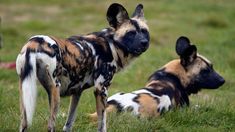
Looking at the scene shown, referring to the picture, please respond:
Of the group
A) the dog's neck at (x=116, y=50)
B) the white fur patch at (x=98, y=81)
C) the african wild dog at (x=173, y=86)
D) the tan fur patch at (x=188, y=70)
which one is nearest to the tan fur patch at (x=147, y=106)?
the african wild dog at (x=173, y=86)

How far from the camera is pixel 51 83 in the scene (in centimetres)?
460

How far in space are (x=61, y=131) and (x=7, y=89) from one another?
2.04 meters

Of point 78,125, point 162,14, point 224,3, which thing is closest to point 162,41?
point 162,14

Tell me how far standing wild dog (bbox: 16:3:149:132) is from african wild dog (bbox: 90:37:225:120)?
2.50 feet

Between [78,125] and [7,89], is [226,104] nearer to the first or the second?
[78,125]

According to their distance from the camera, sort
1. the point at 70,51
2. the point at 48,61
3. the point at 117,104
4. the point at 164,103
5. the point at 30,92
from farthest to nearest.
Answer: the point at 164,103 → the point at 117,104 → the point at 70,51 → the point at 48,61 → the point at 30,92

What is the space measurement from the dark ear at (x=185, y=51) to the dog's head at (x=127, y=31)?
1312 mm

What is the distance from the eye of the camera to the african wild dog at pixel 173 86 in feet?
20.1

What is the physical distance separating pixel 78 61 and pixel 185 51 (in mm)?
2026

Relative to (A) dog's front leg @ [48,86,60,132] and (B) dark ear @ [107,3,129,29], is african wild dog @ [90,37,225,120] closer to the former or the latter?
(B) dark ear @ [107,3,129,29]

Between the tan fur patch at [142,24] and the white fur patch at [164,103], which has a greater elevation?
the tan fur patch at [142,24]

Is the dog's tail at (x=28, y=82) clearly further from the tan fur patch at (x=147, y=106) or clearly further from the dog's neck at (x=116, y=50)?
the tan fur patch at (x=147, y=106)

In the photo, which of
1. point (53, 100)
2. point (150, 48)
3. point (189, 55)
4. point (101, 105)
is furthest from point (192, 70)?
point (150, 48)

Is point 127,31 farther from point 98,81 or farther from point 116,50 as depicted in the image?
point 98,81
